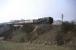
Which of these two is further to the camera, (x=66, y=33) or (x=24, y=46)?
(x=66, y=33)

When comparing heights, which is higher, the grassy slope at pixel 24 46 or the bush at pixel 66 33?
the bush at pixel 66 33

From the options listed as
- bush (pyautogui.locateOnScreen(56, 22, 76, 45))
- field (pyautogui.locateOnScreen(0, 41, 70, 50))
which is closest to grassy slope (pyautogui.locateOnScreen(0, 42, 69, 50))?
field (pyautogui.locateOnScreen(0, 41, 70, 50))

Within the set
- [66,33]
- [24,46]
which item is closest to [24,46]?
[24,46]

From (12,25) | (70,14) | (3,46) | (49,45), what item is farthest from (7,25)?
(70,14)

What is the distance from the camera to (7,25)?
45.0 feet

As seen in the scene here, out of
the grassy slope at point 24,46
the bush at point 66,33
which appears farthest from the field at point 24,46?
the bush at point 66,33

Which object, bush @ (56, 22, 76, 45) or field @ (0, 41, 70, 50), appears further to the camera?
bush @ (56, 22, 76, 45)

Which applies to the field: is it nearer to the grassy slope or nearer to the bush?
the grassy slope

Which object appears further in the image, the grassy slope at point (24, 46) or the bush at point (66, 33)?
the bush at point (66, 33)

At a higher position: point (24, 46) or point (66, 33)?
point (66, 33)

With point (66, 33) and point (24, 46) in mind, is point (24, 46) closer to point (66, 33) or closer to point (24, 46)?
point (24, 46)

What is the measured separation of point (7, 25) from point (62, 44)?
12.0 ft

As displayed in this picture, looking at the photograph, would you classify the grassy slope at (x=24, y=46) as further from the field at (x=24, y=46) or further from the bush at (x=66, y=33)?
the bush at (x=66, y=33)

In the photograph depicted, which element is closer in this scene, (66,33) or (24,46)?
(24,46)
